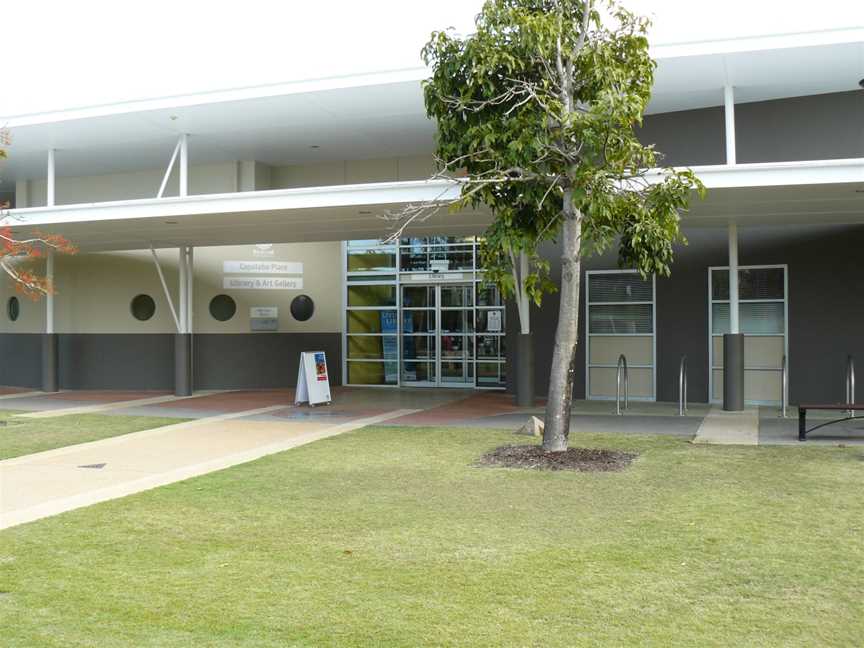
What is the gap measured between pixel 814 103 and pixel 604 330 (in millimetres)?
5602

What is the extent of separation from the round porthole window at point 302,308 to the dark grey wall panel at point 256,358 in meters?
0.44

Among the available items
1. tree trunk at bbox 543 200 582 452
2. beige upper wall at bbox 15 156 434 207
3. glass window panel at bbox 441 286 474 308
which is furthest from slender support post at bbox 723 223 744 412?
glass window panel at bbox 441 286 474 308

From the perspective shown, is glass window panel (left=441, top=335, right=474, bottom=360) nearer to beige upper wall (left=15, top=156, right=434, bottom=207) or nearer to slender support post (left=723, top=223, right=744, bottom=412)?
beige upper wall (left=15, top=156, right=434, bottom=207)

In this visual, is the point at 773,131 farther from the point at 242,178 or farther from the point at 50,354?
the point at 50,354

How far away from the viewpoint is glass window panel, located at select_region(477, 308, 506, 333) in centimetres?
2022

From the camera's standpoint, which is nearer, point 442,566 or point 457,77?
point 442,566

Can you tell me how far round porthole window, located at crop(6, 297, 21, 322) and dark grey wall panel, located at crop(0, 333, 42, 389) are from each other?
1.55 ft

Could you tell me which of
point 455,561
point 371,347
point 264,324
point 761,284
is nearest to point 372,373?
point 371,347

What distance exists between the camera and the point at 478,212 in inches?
559

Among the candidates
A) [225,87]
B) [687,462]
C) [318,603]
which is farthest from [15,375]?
[318,603]

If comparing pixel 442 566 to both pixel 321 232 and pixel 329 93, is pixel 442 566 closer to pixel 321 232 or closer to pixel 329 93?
pixel 329 93

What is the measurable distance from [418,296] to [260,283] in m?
3.81

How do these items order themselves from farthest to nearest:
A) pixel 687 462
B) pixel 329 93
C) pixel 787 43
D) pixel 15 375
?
pixel 15 375
pixel 329 93
pixel 787 43
pixel 687 462

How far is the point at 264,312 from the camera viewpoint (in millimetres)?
21359
